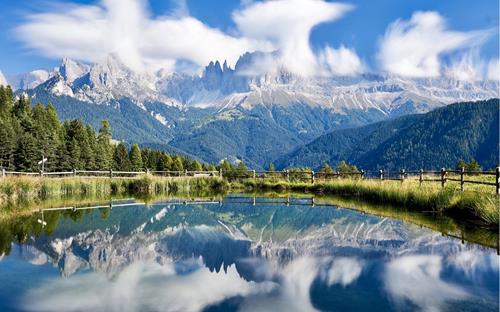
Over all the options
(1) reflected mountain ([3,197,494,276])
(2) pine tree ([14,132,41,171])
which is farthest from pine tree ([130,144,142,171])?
(1) reflected mountain ([3,197,494,276])

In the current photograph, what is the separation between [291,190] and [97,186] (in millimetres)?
15763

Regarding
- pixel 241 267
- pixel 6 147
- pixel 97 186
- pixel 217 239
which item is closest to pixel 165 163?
pixel 6 147

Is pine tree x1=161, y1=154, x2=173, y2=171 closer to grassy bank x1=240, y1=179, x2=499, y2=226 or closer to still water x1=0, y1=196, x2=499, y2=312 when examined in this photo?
grassy bank x1=240, y1=179, x2=499, y2=226

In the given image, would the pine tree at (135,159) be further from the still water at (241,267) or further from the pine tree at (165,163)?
the still water at (241,267)

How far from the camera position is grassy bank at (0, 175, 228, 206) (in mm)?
30547

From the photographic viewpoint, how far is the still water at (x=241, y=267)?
28.6ft

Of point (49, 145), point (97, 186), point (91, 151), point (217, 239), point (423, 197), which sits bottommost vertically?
point (217, 239)

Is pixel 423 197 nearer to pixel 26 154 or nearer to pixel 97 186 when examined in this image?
pixel 97 186

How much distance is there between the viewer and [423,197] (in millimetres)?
22938

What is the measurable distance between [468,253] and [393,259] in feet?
6.33

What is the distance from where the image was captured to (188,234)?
55.8ft

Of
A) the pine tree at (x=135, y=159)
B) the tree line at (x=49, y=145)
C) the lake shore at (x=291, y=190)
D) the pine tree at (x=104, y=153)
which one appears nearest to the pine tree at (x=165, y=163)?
the tree line at (x=49, y=145)

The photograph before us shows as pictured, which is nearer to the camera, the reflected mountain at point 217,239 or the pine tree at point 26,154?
the reflected mountain at point 217,239

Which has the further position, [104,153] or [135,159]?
[135,159]
